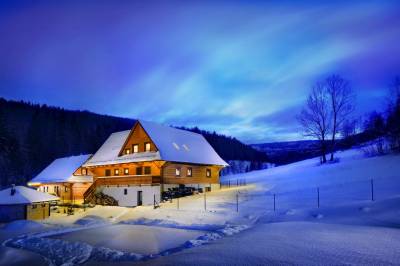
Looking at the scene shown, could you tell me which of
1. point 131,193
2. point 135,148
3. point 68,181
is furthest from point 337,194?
point 68,181

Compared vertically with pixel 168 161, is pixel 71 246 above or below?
below

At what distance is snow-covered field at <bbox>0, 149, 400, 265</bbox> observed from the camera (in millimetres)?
12695

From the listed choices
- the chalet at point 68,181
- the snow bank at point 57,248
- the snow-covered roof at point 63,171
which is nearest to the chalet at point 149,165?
the chalet at point 68,181

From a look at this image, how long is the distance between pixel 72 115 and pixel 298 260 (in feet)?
375

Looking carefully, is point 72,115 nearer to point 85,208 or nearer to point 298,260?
point 85,208

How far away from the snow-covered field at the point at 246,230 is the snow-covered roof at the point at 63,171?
505 inches

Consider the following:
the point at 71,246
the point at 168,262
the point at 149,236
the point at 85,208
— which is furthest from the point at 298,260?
the point at 85,208

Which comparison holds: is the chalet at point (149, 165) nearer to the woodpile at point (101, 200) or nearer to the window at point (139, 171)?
the window at point (139, 171)

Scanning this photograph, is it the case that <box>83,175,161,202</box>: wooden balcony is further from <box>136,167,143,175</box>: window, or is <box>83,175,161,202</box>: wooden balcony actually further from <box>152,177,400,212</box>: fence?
<box>152,177,400,212</box>: fence

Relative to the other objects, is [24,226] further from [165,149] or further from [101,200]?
[165,149]

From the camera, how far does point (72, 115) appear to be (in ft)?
377

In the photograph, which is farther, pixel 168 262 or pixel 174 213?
pixel 174 213

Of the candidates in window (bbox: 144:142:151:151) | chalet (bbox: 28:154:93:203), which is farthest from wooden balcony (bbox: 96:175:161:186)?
chalet (bbox: 28:154:93:203)

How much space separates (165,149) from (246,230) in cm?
2183
